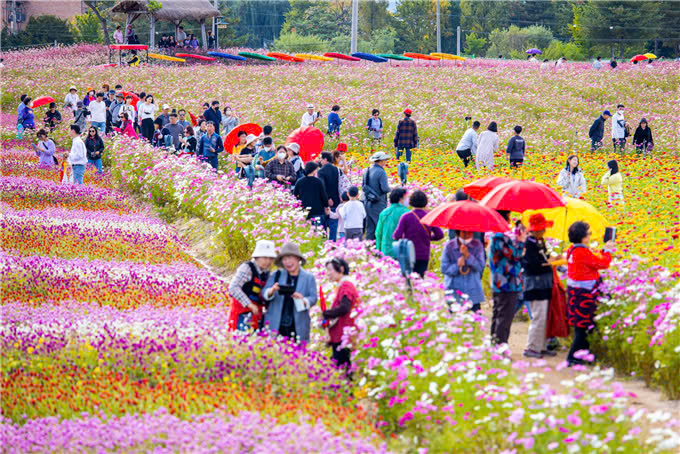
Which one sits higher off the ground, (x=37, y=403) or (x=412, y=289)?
(x=412, y=289)

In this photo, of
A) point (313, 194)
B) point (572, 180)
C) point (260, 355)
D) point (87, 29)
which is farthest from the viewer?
point (87, 29)

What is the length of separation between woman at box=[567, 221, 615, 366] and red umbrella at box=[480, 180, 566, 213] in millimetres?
876

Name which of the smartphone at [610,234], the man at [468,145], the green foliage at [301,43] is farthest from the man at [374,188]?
the green foliage at [301,43]

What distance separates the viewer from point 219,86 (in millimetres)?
37938

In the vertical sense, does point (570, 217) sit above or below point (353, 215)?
above

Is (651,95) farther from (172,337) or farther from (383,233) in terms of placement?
(172,337)

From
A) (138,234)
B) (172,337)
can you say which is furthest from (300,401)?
(138,234)

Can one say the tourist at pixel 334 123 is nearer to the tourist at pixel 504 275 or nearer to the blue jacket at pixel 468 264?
the blue jacket at pixel 468 264

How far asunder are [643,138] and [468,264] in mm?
19882

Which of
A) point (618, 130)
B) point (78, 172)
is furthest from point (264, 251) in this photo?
point (618, 130)

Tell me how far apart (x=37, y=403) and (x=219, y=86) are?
104 feet

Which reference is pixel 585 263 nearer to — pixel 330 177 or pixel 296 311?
pixel 296 311

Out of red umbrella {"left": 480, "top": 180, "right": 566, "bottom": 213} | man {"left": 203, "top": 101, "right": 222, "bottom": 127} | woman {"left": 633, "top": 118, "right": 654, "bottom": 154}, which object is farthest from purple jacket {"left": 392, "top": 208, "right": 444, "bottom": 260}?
woman {"left": 633, "top": 118, "right": 654, "bottom": 154}

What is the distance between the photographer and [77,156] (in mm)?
19547
